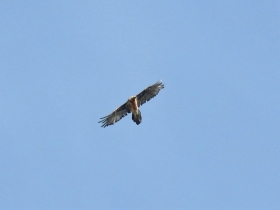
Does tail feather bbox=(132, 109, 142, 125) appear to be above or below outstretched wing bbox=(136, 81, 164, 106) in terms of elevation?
below

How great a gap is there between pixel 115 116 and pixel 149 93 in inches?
116

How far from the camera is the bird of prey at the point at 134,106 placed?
6328 cm

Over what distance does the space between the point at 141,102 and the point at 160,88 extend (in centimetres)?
166

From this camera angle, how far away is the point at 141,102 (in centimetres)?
6372

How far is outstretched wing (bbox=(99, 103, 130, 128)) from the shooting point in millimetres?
64000

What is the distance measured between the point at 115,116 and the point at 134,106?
1.91 meters

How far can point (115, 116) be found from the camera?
6438 cm

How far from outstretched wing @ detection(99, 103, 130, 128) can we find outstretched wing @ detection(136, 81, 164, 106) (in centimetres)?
122

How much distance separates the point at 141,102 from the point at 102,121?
10.3 ft

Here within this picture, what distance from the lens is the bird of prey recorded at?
63.3 metres

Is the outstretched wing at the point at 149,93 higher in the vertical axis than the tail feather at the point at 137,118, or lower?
higher

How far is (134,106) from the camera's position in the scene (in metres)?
63.2

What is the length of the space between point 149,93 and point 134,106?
4.87 ft

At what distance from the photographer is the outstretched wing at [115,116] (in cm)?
6400
